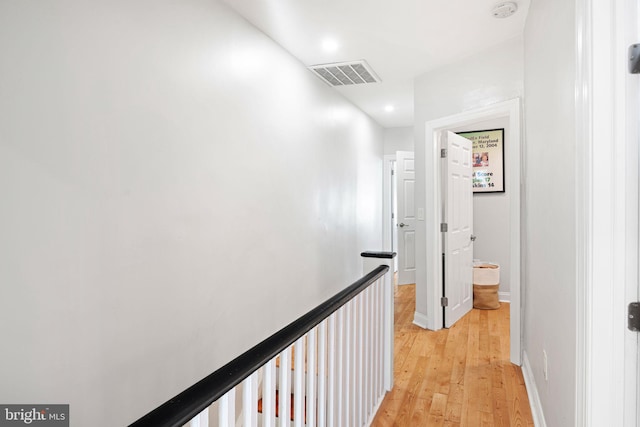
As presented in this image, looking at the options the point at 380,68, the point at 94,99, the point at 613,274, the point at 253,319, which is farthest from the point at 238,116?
the point at 613,274

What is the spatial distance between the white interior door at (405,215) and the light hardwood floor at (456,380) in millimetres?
2014

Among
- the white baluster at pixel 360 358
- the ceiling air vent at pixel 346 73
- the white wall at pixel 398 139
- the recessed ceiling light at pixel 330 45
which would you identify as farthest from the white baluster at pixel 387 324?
the white wall at pixel 398 139

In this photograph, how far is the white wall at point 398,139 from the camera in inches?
250

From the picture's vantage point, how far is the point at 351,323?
5.65 feet

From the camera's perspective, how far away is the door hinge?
99 cm

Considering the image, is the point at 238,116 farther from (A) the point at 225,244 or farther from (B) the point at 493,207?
(B) the point at 493,207

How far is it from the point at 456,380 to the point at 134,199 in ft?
7.94

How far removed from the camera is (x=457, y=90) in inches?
135

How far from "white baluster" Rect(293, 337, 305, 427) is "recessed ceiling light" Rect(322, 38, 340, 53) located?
2.55m

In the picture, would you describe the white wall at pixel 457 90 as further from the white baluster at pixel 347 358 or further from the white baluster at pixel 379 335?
the white baluster at pixel 347 358

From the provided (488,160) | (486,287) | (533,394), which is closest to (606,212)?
(533,394)

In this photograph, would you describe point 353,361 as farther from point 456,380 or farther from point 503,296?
point 503,296

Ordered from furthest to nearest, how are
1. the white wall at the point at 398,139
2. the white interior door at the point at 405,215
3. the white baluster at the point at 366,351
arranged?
the white wall at the point at 398,139
the white interior door at the point at 405,215
the white baluster at the point at 366,351

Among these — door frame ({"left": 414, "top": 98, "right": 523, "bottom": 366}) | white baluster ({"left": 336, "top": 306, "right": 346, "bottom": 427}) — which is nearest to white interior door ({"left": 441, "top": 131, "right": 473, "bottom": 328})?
door frame ({"left": 414, "top": 98, "right": 523, "bottom": 366})
